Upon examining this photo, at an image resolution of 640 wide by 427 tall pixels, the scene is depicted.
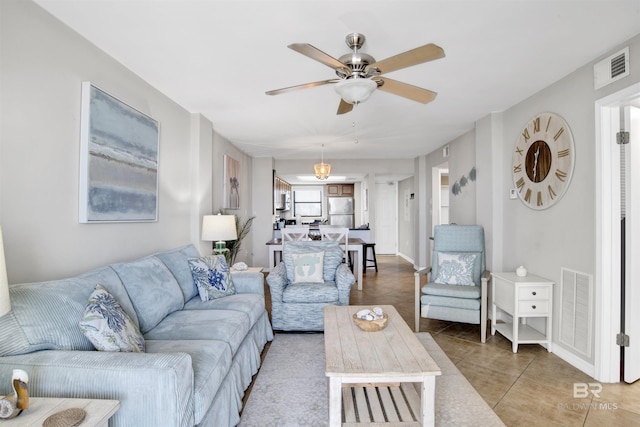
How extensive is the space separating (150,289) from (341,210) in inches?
331

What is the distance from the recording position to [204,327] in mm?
2066

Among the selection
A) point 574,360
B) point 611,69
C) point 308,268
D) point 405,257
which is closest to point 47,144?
point 308,268

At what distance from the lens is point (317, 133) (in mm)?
4750

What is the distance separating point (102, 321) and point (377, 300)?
143 inches

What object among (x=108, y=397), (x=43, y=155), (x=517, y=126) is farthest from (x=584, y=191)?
(x=43, y=155)

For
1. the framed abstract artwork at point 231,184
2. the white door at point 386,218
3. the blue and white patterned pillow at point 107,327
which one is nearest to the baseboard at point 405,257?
the white door at point 386,218

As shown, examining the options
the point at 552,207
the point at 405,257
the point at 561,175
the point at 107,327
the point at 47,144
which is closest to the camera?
the point at 107,327

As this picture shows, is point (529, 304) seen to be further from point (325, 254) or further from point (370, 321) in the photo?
point (325, 254)

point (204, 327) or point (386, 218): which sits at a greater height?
point (386, 218)

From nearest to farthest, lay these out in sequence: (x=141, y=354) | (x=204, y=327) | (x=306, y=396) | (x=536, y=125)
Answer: (x=141, y=354)
(x=204, y=327)
(x=306, y=396)
(x=536, y=125)

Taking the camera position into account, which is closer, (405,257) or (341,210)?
(405,257)

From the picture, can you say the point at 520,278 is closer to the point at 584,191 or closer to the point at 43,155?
the point at 584,191

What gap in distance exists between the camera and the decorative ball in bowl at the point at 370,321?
2.17 meters

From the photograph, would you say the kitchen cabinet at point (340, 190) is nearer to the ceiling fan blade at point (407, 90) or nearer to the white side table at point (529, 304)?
the white side table at point (529, 304)
